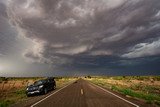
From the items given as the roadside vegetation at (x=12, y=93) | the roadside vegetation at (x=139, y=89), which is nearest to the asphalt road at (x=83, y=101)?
the roadside vegetation at (x=139, y=89)

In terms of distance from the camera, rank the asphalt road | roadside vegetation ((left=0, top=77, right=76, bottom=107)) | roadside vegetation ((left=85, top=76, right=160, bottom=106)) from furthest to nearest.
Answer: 1. roadside vegetation ((left=85, top=76, right=160, bottom=106))
2. roadside vegetation ((left=0, top=77, right=76, bottom=107))
3. the asphalt road

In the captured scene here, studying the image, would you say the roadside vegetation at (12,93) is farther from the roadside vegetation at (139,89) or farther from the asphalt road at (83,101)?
the roadside vegetation at (139,89)

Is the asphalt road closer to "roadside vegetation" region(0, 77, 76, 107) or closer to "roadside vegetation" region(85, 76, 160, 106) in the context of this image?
"roadside vegetation" region(85, 76, 160, 106)

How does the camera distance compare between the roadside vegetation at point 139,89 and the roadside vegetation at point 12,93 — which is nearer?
the roadside vegetation at point 12,93

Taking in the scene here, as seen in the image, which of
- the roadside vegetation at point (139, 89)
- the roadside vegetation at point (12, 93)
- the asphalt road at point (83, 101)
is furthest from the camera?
the roadside vegetation at point (139, 89)

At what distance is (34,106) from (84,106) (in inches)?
126

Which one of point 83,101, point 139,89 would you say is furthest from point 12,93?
point 139,89

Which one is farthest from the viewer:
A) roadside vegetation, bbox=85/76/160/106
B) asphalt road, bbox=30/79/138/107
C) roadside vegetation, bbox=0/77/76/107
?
roadside vegetation, bbox=85/76/160/106

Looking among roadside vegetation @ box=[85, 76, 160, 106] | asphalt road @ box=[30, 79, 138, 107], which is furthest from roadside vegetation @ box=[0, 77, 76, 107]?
roadside vegetation @ box=[85, 76, 160, 106]

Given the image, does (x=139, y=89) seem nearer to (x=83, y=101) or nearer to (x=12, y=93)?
(x=12, y=93)

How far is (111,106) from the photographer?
39.7 feet

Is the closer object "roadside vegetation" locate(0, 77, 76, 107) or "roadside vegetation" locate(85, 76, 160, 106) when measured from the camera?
"roadside vegetation" locate(0, 77, 76, 107)

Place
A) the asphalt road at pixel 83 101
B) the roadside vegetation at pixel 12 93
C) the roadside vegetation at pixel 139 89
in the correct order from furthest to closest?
the roadside vegetation at pixel 139 89 < the roadside vegetation at pixel 12 93 < the asphalt road at pixel 83 101

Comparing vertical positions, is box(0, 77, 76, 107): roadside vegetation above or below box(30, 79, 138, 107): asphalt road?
above
